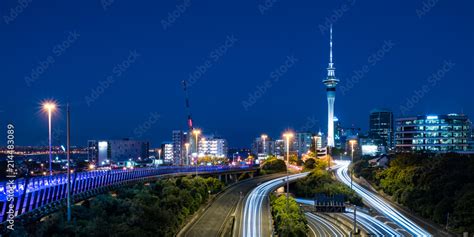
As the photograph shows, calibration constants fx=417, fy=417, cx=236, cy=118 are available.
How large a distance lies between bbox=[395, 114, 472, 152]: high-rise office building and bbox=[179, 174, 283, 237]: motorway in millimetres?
71100

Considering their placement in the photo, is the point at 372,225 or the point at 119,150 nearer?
the point at 372,225

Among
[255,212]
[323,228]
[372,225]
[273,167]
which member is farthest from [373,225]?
[273,167]

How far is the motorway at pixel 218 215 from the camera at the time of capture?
3638cm

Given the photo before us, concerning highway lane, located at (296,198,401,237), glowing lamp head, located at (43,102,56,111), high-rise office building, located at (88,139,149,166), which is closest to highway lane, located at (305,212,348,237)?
highway lane, located at (296,198,401,237)

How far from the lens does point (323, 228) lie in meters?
45.1

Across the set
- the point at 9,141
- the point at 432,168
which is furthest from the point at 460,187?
the point at 9,141

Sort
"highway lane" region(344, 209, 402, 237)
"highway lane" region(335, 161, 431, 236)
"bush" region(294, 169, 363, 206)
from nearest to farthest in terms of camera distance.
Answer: "highway lane" region(344, 209, 402, 237), "highway lane" region(335, 161, 431, 236), "bush" region(294, 169, 363, 206)

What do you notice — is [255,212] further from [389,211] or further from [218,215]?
[389,211]

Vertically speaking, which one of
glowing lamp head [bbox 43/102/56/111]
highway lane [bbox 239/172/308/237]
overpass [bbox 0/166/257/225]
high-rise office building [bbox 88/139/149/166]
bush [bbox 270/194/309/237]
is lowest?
high-rise office building [bbox 88/139/149/166]

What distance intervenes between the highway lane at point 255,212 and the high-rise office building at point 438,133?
65283 millimetres

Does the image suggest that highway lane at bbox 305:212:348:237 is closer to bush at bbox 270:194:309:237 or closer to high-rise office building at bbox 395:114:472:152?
bush at bbox 270:194:309:237

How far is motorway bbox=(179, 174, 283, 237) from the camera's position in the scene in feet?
119

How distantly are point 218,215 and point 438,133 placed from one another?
311 ft

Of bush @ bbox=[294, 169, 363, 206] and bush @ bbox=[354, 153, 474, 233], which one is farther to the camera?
bush @ bbox=[294, 169, 363, 206]
